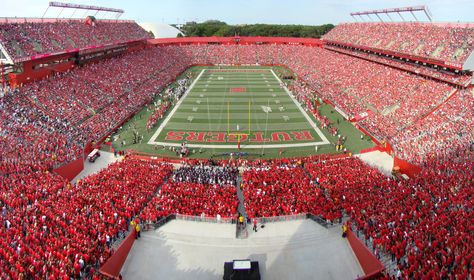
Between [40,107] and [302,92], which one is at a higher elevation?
[40,107]

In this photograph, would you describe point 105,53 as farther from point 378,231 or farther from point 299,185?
point 378,231

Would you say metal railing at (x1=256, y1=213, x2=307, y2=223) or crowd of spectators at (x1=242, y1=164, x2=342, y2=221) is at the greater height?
crowd of spectators at (x1=242, y1=164, x2=342, y2=221)

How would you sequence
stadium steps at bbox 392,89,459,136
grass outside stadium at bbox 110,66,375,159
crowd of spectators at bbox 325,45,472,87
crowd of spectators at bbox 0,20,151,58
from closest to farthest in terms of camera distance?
grass outside stadium at bbox 110,66,375,159 < stadium steps at bbox 392,89,459,136 < crowd of spectators at bbox 325,45,472,87 < crowd of spectators at bbox 0,20,151,58

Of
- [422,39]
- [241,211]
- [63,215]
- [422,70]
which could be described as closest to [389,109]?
[422,70]

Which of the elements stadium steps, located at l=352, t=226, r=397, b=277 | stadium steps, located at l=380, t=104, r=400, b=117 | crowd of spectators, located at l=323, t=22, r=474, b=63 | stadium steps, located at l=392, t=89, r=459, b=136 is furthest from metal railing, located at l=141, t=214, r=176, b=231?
crowd of spectators, located at l=323, t=22, r=474, b=63

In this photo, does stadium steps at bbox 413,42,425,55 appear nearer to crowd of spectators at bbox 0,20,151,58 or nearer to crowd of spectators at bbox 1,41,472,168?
crowd of spectators at bbox 1,41,472,168

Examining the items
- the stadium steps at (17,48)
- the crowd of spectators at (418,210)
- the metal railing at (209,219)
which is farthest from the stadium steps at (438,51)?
the stadium steps at (17,48)

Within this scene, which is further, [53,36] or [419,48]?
[419,48]

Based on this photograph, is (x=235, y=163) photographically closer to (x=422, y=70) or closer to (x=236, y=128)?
(x=236, y=128)
